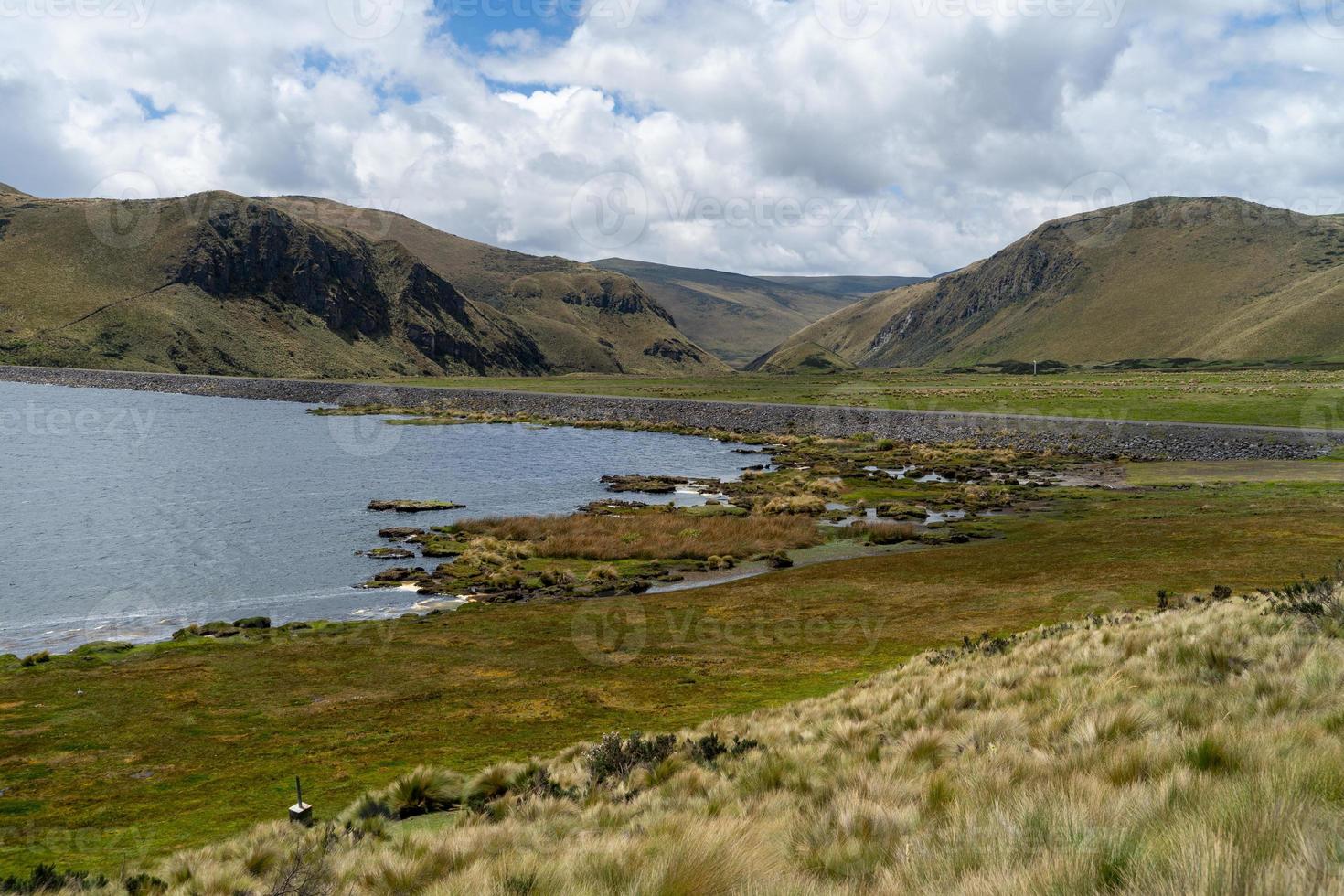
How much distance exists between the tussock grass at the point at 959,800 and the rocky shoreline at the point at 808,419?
72.2m

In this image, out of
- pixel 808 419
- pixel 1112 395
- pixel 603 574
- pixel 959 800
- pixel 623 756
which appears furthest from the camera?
pixel 1112 395

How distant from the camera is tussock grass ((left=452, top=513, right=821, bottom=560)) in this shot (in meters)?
39.4

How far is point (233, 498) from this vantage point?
5062cm

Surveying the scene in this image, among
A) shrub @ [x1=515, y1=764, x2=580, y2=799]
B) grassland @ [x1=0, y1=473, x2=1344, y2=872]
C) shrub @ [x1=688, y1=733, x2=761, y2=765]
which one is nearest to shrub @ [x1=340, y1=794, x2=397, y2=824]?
grassland @ [x1=0, y1=473, x2=1344, y2=872]

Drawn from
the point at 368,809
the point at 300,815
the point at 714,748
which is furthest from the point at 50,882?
the point at 714,748

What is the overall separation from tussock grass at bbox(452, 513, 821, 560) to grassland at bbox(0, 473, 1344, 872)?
5.22 metres

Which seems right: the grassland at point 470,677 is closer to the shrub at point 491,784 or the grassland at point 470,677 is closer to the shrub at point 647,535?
the shrub at point 491,784

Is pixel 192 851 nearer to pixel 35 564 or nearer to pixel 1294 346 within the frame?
pixel 35 564

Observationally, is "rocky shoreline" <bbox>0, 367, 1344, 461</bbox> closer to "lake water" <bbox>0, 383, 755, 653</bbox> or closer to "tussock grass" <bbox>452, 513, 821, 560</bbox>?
"lake water" <bbox>0, 383, 755, 653</bbox>

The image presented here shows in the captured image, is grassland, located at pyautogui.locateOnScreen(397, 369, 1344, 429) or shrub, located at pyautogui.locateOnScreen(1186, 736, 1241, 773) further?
grassland, located at pyautogui.locateOnScreen(397, 369, 1344, 429)

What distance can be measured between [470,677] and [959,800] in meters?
16.5

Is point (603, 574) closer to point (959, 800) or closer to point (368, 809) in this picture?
point (368, 809)

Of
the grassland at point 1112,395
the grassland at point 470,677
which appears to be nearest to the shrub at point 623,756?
the grassland at point 470,677

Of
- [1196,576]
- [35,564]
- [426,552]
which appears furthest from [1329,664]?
[35,564]
